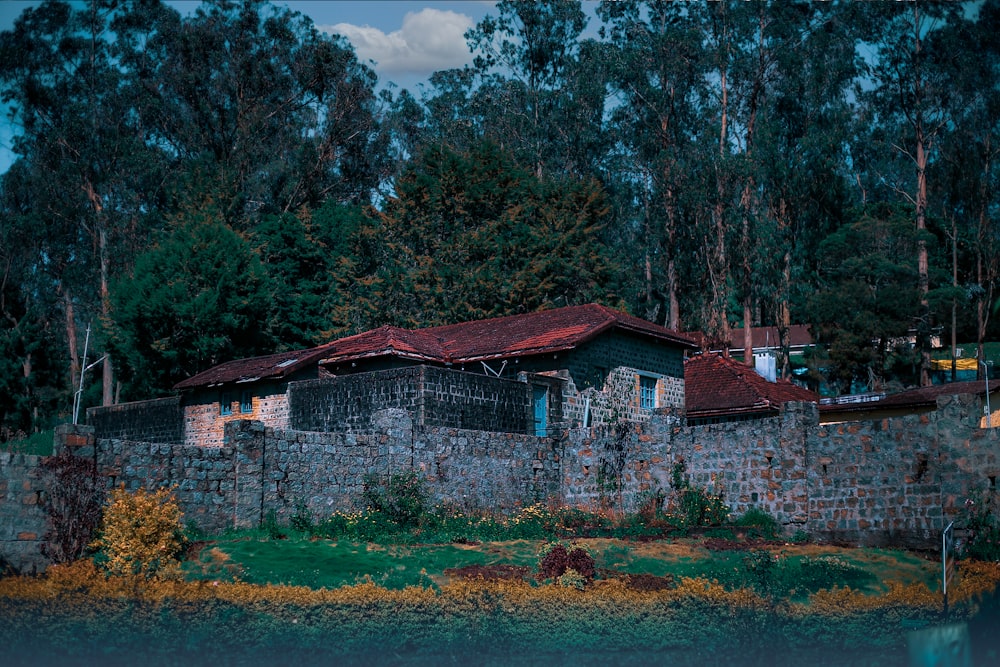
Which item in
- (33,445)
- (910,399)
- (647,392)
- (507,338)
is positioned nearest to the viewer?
(910,399)

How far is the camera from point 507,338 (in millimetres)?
31625

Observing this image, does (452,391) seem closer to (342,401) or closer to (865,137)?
(342,401)

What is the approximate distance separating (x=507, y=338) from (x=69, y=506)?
53.0 ft

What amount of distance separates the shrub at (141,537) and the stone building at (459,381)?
857 centimetres

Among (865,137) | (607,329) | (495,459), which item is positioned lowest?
(495,459)

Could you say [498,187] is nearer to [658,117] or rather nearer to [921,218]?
[658,117]

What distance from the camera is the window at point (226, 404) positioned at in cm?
3500

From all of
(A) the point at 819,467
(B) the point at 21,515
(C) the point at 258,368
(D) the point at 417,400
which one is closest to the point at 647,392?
(D) the point at 417,400

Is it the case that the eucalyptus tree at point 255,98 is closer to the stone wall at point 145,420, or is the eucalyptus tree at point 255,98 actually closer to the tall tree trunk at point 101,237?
the tall tree trunk at point 101,237

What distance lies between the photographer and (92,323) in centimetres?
5297

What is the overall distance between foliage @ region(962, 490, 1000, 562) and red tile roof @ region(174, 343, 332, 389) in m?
19.1

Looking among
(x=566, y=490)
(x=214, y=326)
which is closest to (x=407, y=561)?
(x=566, y=490)

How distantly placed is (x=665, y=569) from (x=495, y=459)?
23.1 ft

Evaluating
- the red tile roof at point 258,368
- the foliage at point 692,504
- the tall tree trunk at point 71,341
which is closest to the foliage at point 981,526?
the foliage at point 692,504
